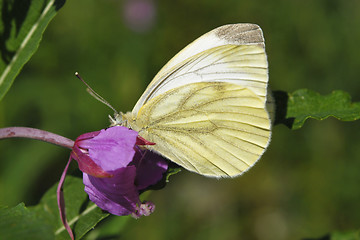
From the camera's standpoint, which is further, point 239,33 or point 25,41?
point 239,33

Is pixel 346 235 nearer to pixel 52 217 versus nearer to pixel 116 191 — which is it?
pixel 116 191

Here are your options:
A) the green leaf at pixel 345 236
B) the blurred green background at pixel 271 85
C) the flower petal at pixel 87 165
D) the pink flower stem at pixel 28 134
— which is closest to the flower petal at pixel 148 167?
the flower petal at pixel 87 165

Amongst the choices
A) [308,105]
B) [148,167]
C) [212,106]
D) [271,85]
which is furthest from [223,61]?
[271,85]

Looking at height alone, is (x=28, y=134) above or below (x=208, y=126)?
above

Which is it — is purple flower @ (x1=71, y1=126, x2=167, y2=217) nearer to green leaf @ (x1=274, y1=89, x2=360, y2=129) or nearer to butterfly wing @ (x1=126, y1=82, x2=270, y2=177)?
butterfly wing @ (x1=126, y1=82, x2=270, y2=177)

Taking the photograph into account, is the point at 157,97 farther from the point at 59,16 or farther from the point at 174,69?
the point at 59,16

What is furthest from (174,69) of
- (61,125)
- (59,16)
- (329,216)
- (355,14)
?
(355,14)

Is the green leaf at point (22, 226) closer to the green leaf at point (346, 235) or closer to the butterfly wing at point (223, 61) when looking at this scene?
the butterfly wing at point (223, 61)
